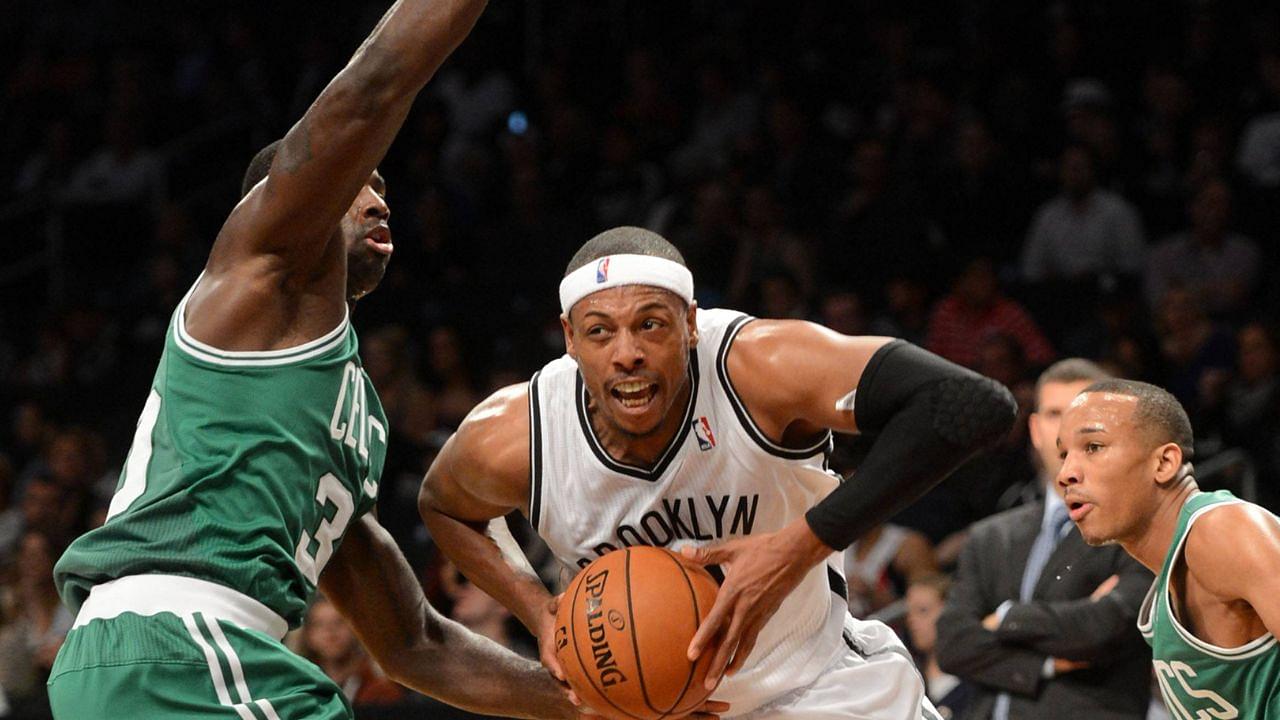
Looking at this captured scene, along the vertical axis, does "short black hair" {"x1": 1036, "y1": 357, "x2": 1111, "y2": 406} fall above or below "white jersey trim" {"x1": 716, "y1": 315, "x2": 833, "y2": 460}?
above

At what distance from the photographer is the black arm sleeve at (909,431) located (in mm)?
3338

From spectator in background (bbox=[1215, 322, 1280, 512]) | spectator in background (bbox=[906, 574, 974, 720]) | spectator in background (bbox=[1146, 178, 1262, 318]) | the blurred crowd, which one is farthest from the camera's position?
spectator in background (bbox=[1146, 178, 1262, 318])

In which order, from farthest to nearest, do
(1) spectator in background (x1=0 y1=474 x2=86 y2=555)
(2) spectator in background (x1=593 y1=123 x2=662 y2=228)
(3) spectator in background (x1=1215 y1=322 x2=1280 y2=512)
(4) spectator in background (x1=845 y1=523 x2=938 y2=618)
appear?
(2) spectator in background (x1=593 y1=123 x2=662 y2=228)
(1) spectator in background (x1=0 y1=474 x2=86 y2=555)
(3) spectator in background (x1=1215 y1=322 x2=1280 y2=512)
(4) spectator in background (x1=845 y1=523 x2=938 y2=618)

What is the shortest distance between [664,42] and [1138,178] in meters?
3.54

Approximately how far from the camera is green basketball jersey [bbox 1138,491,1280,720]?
147 inches

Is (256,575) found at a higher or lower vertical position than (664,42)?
lower

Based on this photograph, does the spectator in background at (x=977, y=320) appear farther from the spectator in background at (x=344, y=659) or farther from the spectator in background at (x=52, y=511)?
the spectator in background at (x=52, y=511)

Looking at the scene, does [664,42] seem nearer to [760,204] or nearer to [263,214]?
[760,204]

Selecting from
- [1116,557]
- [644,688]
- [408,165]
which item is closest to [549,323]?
[408,165]

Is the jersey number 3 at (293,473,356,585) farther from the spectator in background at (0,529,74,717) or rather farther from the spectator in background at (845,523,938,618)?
the spectator in background at (0,529,74,717)

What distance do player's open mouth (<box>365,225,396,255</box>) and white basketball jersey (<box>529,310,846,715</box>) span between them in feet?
1.61

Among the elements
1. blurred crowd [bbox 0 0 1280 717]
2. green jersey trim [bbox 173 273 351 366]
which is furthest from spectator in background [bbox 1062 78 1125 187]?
green jersey trim [bbox 173 273 351 366]

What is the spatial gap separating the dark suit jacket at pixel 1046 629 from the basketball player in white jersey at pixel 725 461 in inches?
49.1

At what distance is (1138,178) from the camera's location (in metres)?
8.70
